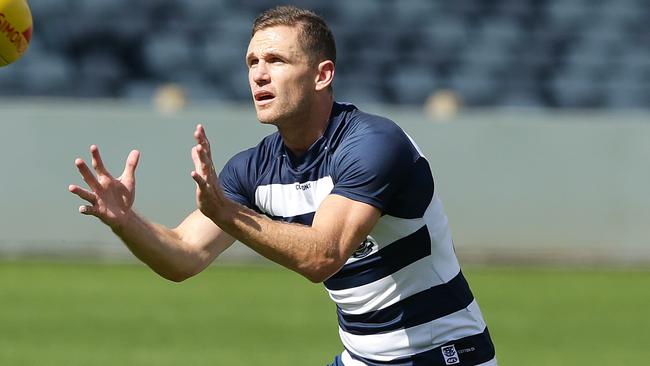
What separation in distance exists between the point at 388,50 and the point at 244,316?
7500 mm

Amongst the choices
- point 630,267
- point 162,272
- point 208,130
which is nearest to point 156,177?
point 208,130

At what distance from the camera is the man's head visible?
5.67m

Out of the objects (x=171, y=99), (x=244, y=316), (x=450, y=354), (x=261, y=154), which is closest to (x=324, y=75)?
(x=261, y=154)

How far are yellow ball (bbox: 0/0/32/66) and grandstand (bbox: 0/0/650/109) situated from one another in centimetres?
1133

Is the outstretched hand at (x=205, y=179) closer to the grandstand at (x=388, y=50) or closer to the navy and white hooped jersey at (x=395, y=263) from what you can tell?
the navy and white hooped jersey at (x=395, y=263)

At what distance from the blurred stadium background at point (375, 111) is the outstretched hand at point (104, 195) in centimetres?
451

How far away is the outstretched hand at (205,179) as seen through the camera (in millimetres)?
5129

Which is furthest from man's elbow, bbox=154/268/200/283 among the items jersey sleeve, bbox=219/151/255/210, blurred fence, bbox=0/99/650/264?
blurred fence, bbox=0/99/650/264

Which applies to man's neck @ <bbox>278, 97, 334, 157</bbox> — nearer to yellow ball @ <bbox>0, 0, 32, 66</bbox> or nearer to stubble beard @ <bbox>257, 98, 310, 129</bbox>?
stubble beard @ <bbox>257, 98, 310, 129</bbox>

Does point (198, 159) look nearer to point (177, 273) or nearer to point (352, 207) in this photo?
point (352, 207)

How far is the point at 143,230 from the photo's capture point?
576 centimetres

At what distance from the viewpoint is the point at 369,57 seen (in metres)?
18.7

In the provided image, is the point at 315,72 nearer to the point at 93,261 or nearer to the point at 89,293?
the point at 89,293

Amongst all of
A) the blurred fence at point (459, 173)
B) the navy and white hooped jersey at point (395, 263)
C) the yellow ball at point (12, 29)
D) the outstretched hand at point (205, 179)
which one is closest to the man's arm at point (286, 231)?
the outstretched hand at point (205, 179)
